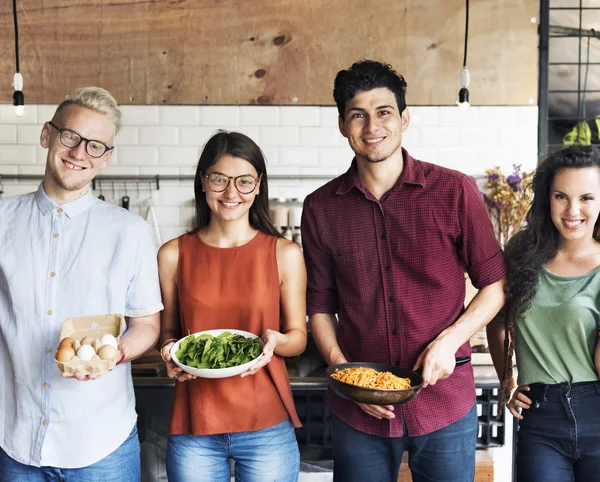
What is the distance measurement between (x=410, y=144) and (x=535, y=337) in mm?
2582

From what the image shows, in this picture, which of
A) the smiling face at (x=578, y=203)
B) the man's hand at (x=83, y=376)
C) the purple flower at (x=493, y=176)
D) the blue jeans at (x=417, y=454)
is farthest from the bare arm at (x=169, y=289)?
the purple flower at (x=493, y=176)

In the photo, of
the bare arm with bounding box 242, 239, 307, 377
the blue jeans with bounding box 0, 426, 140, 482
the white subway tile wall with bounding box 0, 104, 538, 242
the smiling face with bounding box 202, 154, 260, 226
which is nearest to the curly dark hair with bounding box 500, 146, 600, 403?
the bare arm with bounding box 242, 239, 307, 377

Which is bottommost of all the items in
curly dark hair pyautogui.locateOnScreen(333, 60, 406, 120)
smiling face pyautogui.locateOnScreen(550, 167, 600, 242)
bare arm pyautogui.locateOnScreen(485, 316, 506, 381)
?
bare arm pyautogui.locateOnScreen(485, 316, 506, 381)

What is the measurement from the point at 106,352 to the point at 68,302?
21cm

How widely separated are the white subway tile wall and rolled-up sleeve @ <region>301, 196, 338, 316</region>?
7.24ft

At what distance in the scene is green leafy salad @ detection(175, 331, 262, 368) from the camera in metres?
1.70

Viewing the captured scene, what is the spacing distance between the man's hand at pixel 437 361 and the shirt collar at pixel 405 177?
513mm

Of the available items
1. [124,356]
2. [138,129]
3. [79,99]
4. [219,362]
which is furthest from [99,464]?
[138,129]

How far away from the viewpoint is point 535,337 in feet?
6.12

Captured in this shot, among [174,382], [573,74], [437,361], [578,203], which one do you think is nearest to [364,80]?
[578,203]

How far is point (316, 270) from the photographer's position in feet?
6.71

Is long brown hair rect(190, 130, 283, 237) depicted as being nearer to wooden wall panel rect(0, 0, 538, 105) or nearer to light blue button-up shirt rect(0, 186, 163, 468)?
light blue button-up shirt rect(0, 186, 163, 468)

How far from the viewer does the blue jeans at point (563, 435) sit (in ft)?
5.76

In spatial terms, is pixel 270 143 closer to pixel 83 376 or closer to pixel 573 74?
pixel 573 74
